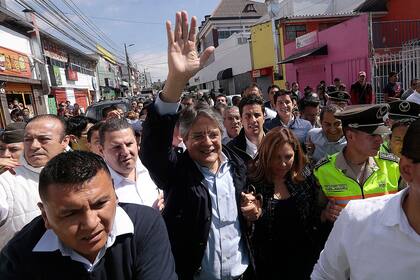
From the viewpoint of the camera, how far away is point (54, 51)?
2373cm

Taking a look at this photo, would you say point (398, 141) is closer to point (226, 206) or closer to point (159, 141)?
point (226, 206)

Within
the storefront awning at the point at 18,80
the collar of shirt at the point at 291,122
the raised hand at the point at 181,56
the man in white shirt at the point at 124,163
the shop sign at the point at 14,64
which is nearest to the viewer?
the raised hand at the point at 181,56

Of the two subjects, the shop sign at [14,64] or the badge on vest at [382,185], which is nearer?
the badge on vest at [382,185]

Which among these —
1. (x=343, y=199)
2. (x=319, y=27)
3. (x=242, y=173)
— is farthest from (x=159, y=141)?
(x=319, y=27)

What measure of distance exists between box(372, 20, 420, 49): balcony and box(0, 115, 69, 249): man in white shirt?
13020mm

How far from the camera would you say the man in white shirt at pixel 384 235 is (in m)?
1.25

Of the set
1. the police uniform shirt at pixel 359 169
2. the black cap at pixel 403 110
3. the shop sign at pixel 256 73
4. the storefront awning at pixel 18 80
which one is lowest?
the police uniform shirt at pixel 359 169

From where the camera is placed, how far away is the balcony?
12.8 m

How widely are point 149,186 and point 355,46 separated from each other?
1293cm

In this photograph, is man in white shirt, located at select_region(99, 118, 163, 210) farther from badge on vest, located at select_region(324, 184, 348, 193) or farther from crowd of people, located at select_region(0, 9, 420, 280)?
badge on vest, located at select_region(324, 184, 348, 193)

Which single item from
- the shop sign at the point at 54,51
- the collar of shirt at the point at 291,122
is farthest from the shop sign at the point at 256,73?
the collar of shirt at the point at 291,122

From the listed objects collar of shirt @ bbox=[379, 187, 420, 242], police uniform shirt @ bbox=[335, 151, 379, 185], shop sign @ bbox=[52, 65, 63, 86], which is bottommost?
police uniform shirt @ bbox=[335, 151, 379, 185]

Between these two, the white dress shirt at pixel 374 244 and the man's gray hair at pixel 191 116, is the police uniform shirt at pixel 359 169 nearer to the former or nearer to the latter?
the white dress shirt at pixel 374 244

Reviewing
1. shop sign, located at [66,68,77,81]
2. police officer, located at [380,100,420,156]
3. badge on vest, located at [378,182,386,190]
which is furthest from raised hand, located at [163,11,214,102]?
shop sign, located at [66,68,77,81]
